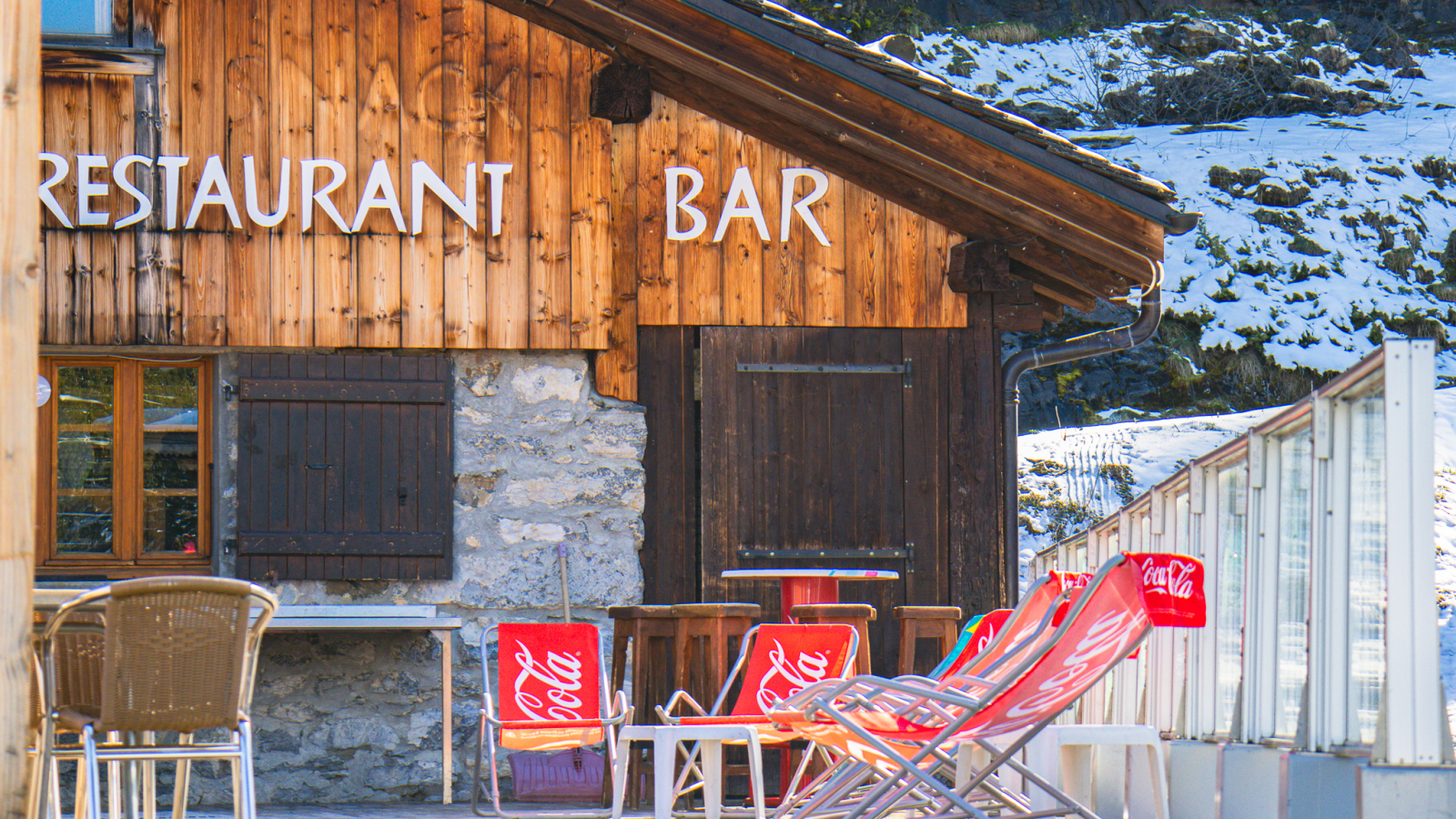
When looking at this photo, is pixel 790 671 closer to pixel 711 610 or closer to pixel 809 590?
pixel 711 610

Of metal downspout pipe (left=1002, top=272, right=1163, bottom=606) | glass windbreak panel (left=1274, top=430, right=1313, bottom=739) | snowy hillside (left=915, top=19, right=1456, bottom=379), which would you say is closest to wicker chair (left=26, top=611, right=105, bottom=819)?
glass windbreak panel (left=1274, top=430, right=1313, bottom=739)

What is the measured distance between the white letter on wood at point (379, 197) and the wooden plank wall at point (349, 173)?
1.5 inches

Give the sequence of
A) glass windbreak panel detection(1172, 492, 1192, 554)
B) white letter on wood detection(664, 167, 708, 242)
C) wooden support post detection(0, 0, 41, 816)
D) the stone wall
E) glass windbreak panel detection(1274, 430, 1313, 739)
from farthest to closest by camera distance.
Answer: white letter on wood detection(664, 167, 708, 242)
the stone wall
glass windbreak panel detection(1172, 492, 1192, 554)
glass windbreak panel detection(1274, 430, 1313, 739)
wooden support post detection(0, 0, 41, 816)

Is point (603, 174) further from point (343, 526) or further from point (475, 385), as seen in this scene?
point (343, 526)

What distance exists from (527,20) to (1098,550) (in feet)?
11.0

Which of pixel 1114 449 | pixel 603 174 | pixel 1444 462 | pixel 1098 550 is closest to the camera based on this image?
pixel 1098 550

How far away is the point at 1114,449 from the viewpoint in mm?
13750

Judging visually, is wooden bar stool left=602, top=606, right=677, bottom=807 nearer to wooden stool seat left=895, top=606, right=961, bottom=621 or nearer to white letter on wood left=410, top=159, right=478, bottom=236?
wooden stool seat left=895, top=606, right=961, bottom=621

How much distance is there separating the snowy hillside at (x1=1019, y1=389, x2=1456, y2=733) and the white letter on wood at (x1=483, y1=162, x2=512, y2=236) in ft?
23.1

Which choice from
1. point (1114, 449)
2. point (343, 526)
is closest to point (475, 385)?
point (343, 526)

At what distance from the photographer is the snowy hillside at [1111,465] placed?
12.5 metres

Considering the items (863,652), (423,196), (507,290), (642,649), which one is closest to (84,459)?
(423,196)

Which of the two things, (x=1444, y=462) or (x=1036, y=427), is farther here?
(x=1036, y=427)

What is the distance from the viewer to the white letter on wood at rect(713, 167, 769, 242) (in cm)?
650
